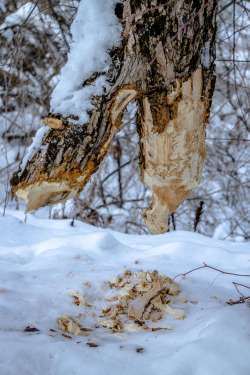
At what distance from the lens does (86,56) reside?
1424 mm

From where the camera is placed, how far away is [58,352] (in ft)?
3.29

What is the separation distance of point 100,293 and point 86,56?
75 cm

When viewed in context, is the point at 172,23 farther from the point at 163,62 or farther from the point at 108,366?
the point at 108,366

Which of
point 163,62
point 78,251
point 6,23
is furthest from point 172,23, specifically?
point 6,23

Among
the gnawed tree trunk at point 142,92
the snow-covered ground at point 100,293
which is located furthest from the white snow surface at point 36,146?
the snow-covered ground at point 100,293

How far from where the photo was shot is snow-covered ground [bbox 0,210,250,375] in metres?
0.97

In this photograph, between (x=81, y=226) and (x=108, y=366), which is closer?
(x=108, y=366)

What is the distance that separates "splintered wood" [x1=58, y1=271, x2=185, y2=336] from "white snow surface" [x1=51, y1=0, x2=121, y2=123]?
54 cm

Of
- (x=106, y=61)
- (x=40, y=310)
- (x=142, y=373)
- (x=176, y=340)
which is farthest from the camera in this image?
(x=106, y=61)

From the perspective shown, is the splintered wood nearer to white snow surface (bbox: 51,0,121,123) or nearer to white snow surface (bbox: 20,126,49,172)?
white snow surface (bbox: 20,126,49,172)

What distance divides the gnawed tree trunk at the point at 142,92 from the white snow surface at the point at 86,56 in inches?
1.0

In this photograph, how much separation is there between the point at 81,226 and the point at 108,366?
1407 mm

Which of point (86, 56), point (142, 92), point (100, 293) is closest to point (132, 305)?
point (100, 293)

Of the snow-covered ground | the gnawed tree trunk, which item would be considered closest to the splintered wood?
the snow-covered ground
